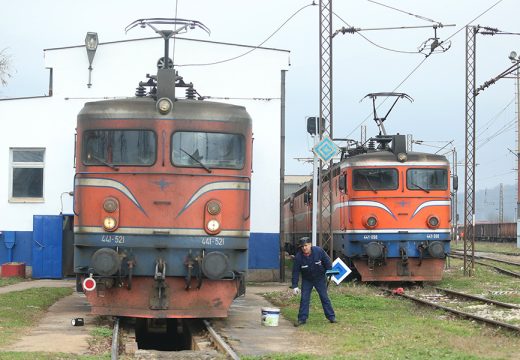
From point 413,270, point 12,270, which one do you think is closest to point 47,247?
point 12,270

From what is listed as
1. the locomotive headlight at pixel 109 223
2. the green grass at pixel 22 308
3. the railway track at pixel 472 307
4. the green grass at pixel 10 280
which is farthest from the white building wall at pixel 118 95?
the locomotive headlight at pixel 109 223

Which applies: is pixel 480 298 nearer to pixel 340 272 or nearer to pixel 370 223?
pixel 340 272

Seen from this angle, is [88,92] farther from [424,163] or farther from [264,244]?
[424,163]

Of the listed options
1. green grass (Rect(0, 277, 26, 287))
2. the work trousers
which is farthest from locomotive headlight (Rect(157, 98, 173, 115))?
green grass (Rect(0, 277, 26, 287))

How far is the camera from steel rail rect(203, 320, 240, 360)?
10.2 meters

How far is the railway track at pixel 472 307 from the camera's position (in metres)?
13.6

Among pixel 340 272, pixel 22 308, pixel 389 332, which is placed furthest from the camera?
pixel 340 272

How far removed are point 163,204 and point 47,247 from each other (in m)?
11.3

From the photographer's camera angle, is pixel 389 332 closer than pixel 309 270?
Yes

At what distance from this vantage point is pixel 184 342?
1415cm

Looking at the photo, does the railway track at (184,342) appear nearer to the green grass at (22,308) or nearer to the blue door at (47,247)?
the green grass at (22,308)

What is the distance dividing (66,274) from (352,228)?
8.58 m

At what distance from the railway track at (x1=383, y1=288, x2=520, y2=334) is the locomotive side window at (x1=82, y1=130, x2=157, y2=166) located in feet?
20.1

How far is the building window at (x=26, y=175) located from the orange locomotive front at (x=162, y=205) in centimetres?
1107
